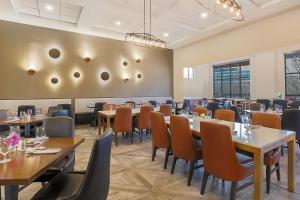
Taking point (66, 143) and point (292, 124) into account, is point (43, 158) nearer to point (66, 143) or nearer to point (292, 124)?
point (66, 143)

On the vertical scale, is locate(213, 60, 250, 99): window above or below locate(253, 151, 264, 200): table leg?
above

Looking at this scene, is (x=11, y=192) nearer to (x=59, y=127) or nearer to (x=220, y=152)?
(x=59, y=127)

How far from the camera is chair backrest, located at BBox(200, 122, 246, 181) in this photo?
205 centimetres

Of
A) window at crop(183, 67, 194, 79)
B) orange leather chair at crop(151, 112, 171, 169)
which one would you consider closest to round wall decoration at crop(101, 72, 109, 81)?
window at crop(183, 67, 194, 79)

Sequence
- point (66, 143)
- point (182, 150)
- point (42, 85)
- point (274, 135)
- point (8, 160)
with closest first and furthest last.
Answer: point (8, 160)
point (66, 143)
point (274, 135)
point (182, 150)
point (42, 85)

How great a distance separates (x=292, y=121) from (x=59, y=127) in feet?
12.1

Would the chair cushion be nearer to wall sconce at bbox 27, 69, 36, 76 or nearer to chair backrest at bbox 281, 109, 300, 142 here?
chair backrest at bbox 281, 109, 300, 142

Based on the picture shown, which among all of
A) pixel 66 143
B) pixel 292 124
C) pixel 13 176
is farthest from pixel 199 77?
pixel 13 176

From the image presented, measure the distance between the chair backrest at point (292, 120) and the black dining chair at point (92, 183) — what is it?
3358mm

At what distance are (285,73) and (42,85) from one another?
323 inches

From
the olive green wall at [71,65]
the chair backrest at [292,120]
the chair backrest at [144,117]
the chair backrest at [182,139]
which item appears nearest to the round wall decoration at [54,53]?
the olive green wall at [71,65]

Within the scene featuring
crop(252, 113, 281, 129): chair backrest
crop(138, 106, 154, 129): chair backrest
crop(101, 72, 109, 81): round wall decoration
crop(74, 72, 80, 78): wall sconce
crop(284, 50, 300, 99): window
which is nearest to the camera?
crop(252, 113, 281, 129): chair backrest

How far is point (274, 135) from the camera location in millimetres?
2361

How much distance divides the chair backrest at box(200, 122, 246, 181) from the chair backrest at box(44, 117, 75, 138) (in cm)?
159
